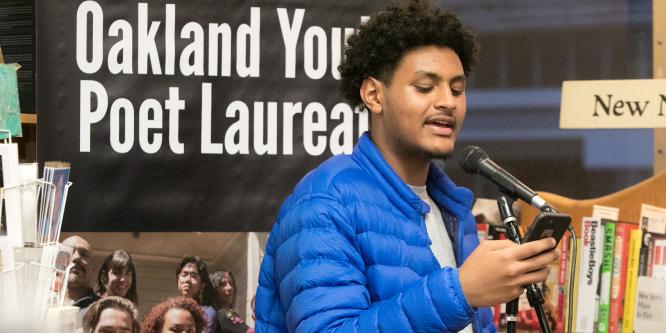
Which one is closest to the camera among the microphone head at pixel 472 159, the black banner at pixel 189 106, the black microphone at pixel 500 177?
the black microphone at pixel 500 177

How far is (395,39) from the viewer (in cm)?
187

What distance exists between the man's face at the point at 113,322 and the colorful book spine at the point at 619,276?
4.45 feet

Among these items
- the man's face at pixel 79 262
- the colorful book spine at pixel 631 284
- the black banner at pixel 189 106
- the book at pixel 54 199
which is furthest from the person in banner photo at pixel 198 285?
the colorful book spine at pixel 631 284

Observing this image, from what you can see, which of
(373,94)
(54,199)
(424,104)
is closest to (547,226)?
(424,104)

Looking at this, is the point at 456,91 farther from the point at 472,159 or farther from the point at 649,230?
the point at 649,230

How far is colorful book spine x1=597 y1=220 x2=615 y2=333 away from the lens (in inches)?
111

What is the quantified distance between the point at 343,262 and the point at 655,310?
4.63 ft

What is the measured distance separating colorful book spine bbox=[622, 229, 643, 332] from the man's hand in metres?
1.38

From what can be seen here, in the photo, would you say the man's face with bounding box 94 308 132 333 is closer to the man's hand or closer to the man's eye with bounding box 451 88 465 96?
the man's eye with bounding box 451 88 465 96

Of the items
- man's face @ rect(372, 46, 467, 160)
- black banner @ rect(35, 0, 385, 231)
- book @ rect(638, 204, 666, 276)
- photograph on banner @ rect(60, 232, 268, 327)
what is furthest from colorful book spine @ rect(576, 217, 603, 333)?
man's face @ rect(372, 46, 467, 160)

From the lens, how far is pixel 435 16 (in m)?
1.89

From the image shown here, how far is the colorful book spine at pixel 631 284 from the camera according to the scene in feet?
9.11

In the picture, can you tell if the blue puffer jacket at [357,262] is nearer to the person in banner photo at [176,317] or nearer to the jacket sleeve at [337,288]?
the jacket sleeve at [337,288]

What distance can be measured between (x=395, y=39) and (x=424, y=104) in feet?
0.49
